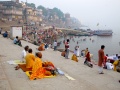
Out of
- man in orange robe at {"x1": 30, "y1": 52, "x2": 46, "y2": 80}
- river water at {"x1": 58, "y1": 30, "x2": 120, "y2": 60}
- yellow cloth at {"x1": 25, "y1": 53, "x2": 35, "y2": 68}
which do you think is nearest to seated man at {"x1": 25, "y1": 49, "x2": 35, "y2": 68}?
yellow cloth at {"x1": 25, "y1": 53, "x2": 35, "y2": 68}

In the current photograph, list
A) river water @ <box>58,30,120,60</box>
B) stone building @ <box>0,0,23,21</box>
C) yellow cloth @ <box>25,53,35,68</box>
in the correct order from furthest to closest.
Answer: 1. stone building @ <box>0,0,23,21</box>
2. river water @ <box>58,30,120,60</box>
3. yellow cloth @ <box>25,53,35,68</box>

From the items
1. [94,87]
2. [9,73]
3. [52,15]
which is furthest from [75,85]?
[52,15]

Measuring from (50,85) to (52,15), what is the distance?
14884cm

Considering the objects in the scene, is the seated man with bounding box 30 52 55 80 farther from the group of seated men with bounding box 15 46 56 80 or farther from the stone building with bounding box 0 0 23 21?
the stone building with bounding box 0 0 23 21

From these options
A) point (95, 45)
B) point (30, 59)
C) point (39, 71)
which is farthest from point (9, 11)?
point (39, 71)

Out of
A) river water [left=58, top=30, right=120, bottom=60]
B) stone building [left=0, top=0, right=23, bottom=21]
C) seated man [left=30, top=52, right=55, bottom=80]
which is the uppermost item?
stone building [left=0, top=0, right=23, bottom=21]

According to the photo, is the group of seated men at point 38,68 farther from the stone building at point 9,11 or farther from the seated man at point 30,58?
the stone building at point 9,11

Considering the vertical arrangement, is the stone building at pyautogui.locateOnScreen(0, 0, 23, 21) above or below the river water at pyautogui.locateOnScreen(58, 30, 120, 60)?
above

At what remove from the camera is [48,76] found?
1017 cm

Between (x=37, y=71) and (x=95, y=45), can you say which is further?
(x=95, y=45)

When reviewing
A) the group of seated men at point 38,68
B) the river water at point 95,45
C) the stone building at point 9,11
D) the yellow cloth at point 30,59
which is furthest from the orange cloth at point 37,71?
the stone building at point 9,11

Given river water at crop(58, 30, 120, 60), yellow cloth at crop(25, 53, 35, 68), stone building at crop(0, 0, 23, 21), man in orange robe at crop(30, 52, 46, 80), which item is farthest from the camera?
stone building at crop(0, 0, 23, 21)

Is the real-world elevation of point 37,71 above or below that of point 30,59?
below

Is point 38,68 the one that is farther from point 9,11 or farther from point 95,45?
point 9,11
